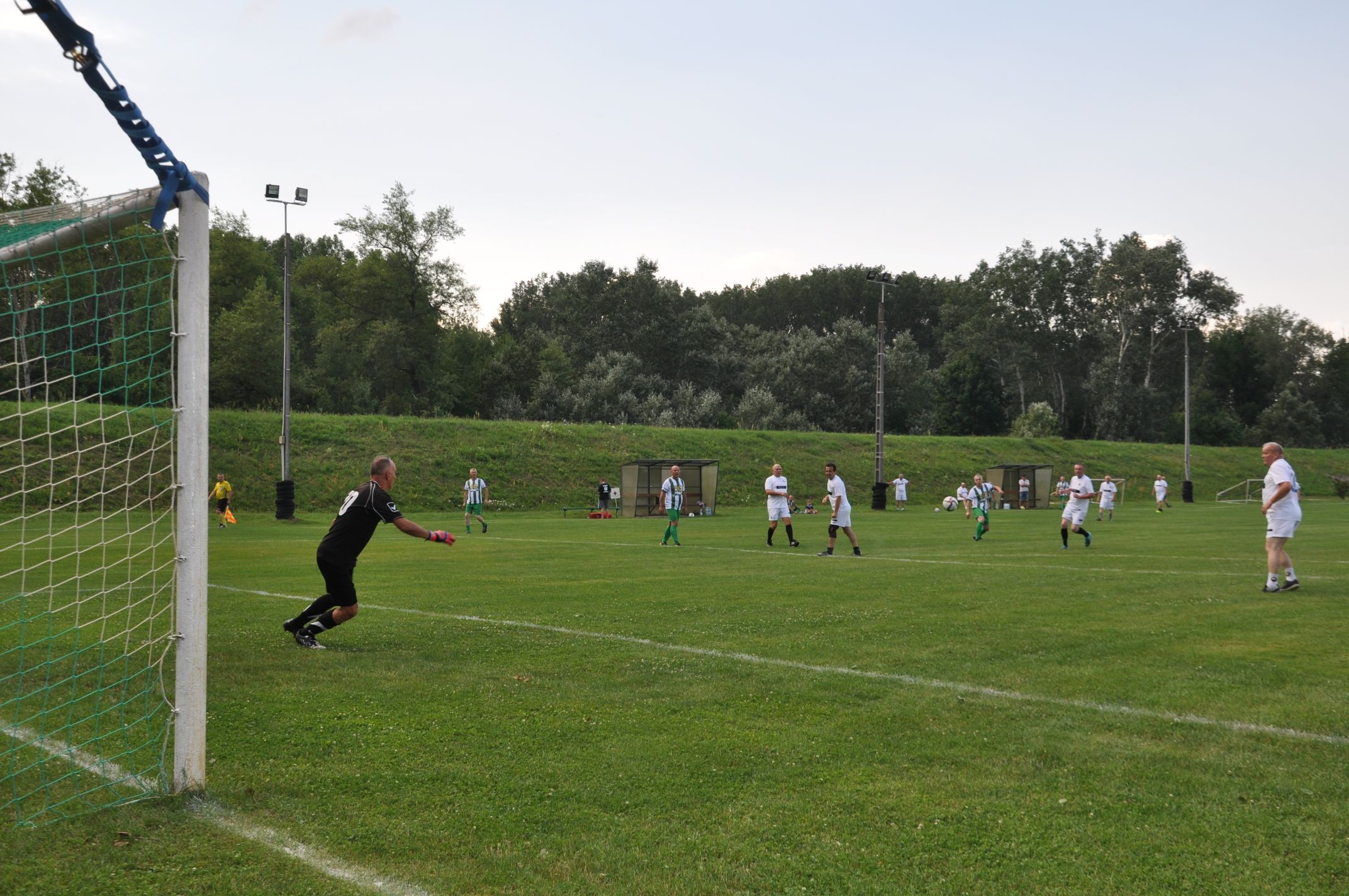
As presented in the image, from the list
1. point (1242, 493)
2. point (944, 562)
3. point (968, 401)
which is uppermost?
point (968, 401)

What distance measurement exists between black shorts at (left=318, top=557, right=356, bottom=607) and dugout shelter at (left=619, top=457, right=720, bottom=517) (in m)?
30.4

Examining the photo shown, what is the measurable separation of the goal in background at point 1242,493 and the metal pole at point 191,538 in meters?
60.3

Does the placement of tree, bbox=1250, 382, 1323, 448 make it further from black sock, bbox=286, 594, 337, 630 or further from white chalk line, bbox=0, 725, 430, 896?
white chalk line, bbox=0, 725, 430, 896

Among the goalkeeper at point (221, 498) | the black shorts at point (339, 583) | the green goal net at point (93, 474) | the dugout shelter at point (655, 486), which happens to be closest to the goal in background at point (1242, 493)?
the dugout shelter at point (655, 486)

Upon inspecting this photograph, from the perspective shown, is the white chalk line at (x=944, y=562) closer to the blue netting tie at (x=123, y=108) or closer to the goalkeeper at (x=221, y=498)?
the goalkeeper at (x=221, y=498)

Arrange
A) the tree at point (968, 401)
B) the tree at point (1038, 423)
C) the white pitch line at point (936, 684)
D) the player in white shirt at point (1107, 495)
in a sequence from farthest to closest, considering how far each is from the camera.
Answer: the tree at point (968, 401) < the tree at point (1038, 423) < the player in white shirt at point (1107, 495) < the white pitch line at point (936, 684)

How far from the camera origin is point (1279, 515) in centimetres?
1304

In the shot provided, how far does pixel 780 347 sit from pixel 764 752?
7871 centimetres

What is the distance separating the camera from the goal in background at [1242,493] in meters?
57.7

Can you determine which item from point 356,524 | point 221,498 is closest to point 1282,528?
point 356,524

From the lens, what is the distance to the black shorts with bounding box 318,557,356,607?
8.92 metres

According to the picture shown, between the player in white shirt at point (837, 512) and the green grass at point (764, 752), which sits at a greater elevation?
the player in white shirt at point (837, 512)

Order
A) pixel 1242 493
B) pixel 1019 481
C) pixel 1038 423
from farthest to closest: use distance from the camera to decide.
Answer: pixel 1038 423 → pixel 1242 493 → pixel 1019 481

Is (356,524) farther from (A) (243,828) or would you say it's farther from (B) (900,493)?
(B) (900,493)
